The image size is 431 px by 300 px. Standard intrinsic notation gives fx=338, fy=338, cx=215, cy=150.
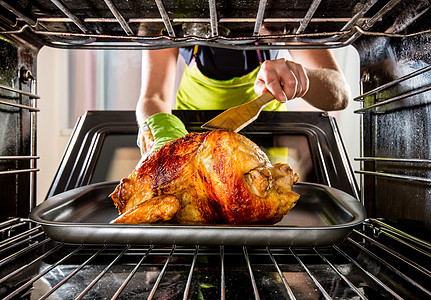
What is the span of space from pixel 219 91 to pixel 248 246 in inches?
47.9

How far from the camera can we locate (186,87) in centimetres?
176

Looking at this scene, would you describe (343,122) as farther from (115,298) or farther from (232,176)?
(115,298)

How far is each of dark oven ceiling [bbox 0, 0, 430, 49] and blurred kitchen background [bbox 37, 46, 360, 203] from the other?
2098mm

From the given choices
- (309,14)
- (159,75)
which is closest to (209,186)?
(309,14)

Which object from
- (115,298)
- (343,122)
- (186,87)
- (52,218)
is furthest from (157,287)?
(343,122)

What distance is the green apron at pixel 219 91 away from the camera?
1.63 metres

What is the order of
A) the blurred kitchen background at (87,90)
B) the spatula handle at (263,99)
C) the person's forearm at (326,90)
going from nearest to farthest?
the spatula handle at (263,99) < the person's forearm at (326,90) < the blurred kitchen background at (87,90)

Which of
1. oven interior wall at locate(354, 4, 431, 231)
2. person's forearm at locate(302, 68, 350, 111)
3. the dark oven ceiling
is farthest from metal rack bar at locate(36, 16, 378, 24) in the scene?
person's forearm at locate(302, 68, 350, 111)

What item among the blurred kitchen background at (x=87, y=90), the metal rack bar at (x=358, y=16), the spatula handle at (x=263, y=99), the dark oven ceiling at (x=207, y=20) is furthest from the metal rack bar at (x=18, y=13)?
the blurred kitchen background at (x=87, y=90)

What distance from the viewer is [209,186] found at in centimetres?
68

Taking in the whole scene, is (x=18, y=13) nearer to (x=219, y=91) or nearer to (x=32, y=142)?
(x=32, y=142)

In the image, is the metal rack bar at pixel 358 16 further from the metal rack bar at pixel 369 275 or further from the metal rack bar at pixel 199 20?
the metal rack bar at pixel 369 275

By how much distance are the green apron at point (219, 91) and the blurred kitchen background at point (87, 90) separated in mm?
1355

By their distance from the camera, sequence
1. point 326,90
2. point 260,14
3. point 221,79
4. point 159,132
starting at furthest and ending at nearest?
point 221,79 → point 326,90 → point 159,132 → point 260,14
